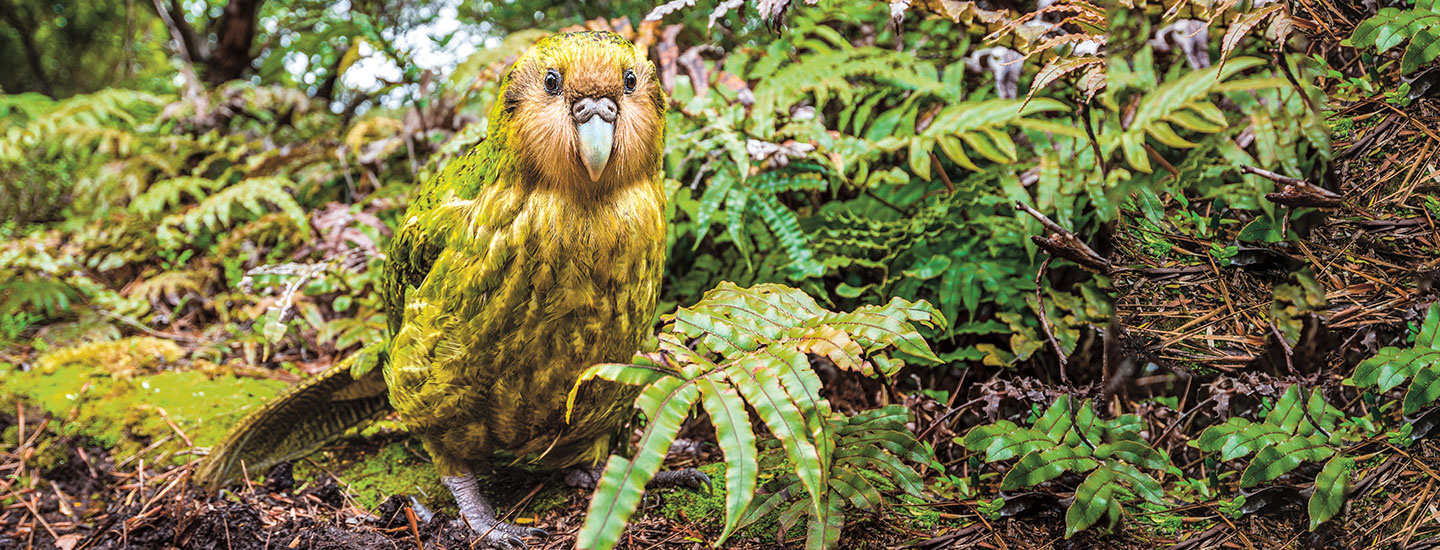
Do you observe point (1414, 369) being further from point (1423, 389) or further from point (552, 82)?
point (552, 82)

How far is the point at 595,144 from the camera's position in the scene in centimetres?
183

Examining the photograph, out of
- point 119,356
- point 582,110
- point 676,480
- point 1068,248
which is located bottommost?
point 676,480

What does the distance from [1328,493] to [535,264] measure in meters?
2.02

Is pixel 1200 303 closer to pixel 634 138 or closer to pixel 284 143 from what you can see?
pixel 634 138

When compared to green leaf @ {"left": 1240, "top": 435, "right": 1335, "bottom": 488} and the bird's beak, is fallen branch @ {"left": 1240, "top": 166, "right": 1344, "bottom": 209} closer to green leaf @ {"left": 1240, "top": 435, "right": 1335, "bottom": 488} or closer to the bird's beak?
green leaf @ {"left": 1240, "top": 435, "right": 1335, "bottom": 488}

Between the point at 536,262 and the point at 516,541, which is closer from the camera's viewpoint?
the point at 536,262

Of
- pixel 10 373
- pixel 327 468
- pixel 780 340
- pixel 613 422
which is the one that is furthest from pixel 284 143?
pixel 780 340

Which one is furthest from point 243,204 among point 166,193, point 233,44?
point 233,44

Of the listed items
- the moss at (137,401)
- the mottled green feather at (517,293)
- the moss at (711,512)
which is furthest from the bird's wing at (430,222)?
the moss at (137,401)

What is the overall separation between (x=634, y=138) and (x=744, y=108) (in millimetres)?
1234

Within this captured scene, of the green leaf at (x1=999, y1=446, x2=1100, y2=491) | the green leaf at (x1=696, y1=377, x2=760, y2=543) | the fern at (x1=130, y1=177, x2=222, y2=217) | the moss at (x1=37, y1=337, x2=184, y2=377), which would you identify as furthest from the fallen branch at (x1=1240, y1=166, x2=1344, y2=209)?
the fern at (x1=130, y1=177, x2=222, y2=217)

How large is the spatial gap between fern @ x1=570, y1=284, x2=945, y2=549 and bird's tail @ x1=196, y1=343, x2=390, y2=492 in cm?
137

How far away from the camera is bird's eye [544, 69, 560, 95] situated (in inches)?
74.0

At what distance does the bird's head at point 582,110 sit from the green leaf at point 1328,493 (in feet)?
6.10
